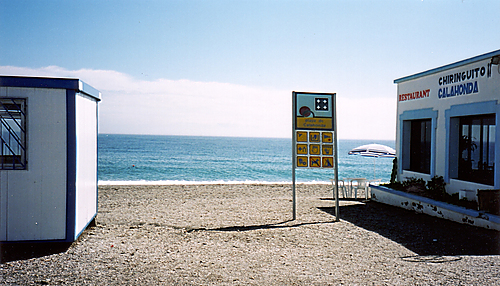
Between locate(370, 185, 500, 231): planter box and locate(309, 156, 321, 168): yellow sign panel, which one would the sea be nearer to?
locate(370, 185, 500, 231): planter box

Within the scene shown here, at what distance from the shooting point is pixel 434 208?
27.9 feet

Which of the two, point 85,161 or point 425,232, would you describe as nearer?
point 85,161

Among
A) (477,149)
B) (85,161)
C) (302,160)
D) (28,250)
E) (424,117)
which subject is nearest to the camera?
(28,250)

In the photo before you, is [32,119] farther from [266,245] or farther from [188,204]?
[188,204]

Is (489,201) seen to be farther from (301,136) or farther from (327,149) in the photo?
(301,136)

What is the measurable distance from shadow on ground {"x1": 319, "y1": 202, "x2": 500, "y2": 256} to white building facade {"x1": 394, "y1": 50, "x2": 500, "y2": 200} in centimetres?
127

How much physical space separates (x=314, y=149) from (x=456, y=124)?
3880 mm

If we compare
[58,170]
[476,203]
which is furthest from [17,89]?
[476,203]

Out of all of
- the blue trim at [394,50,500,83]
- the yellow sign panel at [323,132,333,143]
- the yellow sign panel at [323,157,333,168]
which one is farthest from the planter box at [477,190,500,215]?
the yellow sign panel at [323,132,333,143]

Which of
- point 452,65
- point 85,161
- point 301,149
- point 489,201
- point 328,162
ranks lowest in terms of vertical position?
point 489,201

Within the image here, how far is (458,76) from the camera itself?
29.0 feet

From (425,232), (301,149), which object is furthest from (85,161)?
(425,232)

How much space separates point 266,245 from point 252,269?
1.24 meters

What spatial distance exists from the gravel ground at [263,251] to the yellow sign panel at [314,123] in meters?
2.11
